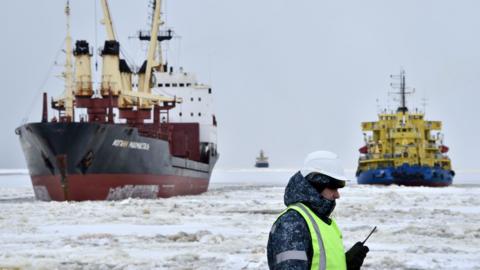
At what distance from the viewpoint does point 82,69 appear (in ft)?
104

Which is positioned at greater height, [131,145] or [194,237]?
[131,145]

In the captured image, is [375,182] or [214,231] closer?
[214,231]

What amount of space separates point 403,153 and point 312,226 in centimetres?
5163

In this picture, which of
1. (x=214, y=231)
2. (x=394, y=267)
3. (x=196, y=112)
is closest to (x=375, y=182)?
(x=196, y=112)

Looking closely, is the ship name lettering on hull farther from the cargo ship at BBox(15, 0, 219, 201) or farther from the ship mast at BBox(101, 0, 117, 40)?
the ship mast at BBox(101, 0, 117, 40)

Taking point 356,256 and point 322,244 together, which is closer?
point 322,244

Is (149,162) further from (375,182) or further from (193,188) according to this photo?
(375,182)

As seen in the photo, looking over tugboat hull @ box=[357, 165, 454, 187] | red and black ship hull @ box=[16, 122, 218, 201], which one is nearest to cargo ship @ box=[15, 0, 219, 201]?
red and black ship hull @ box=[16, 122, 218, 201]

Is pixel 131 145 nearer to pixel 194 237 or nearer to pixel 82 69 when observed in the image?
pixel 82 69

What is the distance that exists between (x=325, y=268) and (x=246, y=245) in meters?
8.50

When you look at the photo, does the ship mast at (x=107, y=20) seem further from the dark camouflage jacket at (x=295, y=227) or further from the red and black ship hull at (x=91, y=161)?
the dark camouflage jacket at (x=295, y=227)

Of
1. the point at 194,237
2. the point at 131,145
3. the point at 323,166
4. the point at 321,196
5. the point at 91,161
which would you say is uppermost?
the point at 323,166

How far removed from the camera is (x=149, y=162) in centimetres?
2927

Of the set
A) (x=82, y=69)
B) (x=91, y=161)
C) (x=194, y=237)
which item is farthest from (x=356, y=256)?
(x=82, y=69)
